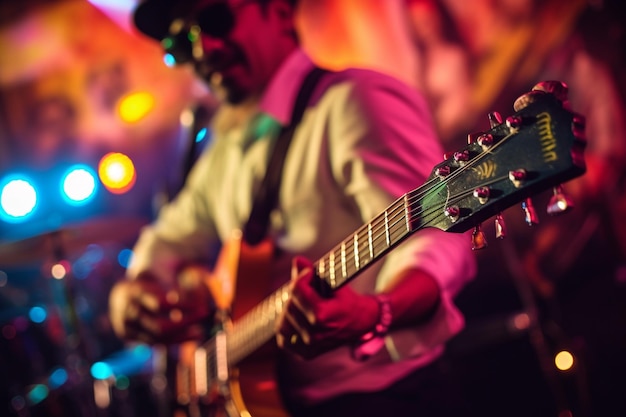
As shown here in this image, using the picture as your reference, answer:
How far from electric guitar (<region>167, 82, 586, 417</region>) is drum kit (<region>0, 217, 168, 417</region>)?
4.16 ft

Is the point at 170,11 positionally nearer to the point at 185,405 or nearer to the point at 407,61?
the point at 407,61

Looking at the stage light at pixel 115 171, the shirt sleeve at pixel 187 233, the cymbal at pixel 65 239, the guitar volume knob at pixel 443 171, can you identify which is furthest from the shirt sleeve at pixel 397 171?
the stage light at pixel 115 171

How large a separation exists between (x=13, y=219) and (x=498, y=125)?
131 inches

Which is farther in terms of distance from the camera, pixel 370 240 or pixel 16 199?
pixel 16 199

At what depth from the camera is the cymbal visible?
306cm

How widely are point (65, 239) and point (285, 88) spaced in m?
1.58

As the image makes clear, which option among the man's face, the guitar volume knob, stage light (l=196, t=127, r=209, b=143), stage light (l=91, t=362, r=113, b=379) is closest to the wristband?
the guitar volume knob

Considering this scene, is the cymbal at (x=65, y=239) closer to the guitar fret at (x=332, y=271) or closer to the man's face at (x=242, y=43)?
the man's face at (x=242, y=43)

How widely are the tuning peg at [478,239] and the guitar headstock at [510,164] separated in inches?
0.5

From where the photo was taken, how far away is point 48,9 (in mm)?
4336

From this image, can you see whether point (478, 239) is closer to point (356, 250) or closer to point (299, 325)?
point (356, 250)

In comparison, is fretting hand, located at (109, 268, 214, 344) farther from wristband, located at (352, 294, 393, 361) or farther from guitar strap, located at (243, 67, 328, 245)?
wristband, located at (352, 294, 393, 361)

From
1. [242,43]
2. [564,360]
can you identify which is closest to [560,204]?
[564,360]

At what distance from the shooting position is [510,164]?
1.07 m
